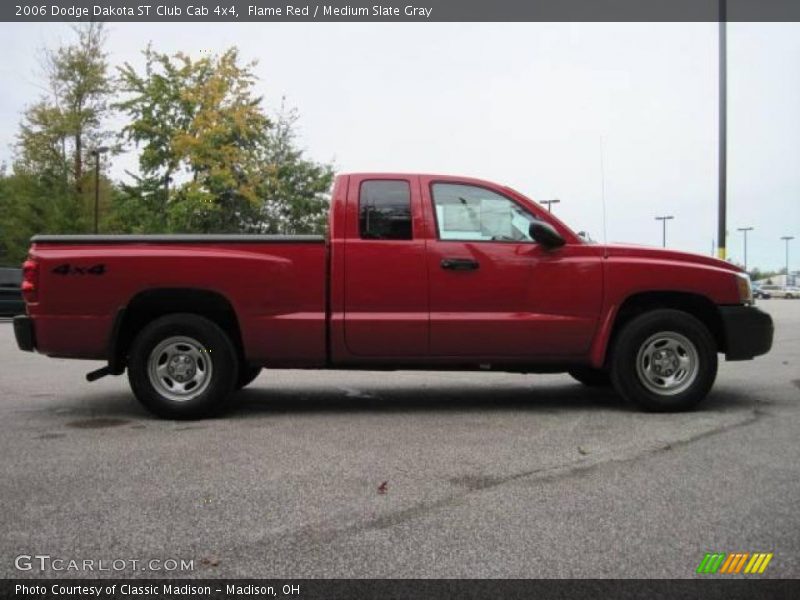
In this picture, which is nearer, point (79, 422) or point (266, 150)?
point (79, 422)

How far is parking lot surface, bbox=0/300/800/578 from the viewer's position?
9.59ft

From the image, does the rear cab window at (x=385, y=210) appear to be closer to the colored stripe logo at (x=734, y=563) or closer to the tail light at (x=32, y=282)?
the tail light at (x=32, y=282)

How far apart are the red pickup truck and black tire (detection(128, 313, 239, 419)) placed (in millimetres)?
12

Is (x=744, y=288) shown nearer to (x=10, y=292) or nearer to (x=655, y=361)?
(x=655, y=361)

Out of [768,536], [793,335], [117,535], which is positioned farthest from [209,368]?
[793,335]

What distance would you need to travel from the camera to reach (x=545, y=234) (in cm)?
572

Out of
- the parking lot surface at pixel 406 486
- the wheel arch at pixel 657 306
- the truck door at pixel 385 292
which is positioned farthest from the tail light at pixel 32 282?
the wheel arch at pixel 657 306

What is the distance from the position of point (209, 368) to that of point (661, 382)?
3.65 metres

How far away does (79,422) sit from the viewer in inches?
221

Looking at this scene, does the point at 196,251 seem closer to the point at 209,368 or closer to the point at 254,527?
the point at 209,368

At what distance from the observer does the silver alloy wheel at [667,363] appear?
5.88 meters

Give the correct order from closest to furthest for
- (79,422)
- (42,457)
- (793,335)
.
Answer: (42,457), (79,422), (793,335)

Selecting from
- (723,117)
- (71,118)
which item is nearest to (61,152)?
(71,118)

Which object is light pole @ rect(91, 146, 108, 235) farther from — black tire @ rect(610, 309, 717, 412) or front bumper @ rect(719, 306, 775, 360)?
front bumper @ rect(719, 306, 775, 360)
